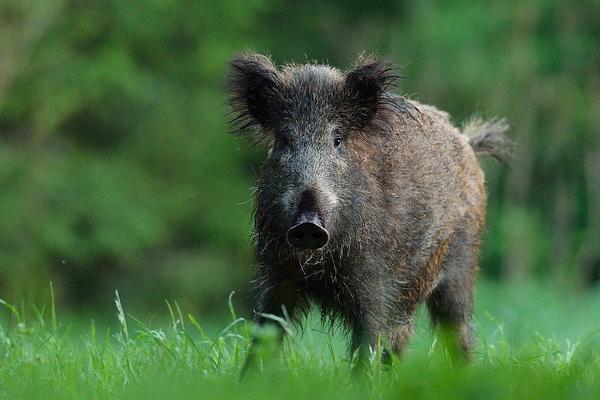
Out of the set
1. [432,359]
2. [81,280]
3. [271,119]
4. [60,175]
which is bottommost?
[81,280]

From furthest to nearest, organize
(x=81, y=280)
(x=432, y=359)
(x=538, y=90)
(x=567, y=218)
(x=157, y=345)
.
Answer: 1. (x=567, y=218)
2. (x=538, y=90)
3. (x=81, y=280)
4. (x=157, y=345)
5. (x=432, y=359)

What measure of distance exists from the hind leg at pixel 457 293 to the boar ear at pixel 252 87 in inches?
67.9

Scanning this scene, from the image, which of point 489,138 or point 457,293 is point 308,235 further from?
point 489,138

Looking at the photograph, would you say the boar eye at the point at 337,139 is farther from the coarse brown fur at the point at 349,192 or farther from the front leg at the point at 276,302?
the front leg at the point at 276,302

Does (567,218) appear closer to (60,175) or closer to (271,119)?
(60,175)

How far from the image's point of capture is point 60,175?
60.4 ft

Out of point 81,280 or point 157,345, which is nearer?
point 157,345

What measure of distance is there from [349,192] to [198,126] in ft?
50.2

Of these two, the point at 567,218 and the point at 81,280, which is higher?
the point at 567,218

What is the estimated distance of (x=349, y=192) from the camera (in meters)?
5.98

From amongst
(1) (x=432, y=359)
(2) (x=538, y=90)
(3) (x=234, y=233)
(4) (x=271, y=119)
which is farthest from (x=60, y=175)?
(1) (x=432, y=359)

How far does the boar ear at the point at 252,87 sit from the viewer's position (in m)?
6.24

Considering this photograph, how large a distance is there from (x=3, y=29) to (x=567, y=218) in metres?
14.7

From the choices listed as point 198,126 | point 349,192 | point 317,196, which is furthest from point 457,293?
point 198,126
